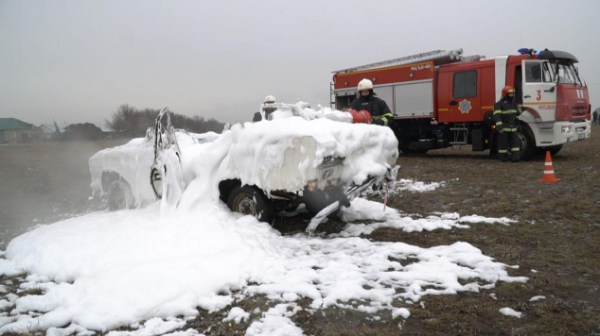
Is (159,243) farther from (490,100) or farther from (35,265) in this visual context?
(490,100)

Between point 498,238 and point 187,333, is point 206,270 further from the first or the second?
point 498,238

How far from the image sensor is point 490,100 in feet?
37.7

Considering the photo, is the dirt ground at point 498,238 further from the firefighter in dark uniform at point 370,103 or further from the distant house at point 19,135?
the distant house at point 19,135

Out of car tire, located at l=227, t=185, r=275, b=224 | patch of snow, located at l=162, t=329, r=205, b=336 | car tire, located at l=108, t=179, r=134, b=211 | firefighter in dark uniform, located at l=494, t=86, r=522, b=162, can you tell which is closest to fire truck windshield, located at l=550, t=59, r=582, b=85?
firefighter in dark uniform, located at l=494, t=86, r=522, b=162

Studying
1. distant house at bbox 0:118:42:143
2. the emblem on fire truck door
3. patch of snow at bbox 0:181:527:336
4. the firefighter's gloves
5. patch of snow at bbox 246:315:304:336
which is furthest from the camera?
distant house at bbox 0:118:42:143

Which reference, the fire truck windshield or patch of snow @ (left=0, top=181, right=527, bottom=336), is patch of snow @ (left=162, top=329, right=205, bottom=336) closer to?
patch of snow @ (left=0, top=181, right=527, bottom=336)

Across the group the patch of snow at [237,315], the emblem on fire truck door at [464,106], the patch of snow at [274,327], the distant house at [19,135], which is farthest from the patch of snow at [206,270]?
the distant house at [19,135]

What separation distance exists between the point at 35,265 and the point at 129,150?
233cm

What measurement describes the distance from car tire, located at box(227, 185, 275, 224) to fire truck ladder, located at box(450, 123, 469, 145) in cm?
932

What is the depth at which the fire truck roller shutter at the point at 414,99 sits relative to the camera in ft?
42.1

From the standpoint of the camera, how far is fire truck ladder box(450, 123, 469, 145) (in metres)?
12.4

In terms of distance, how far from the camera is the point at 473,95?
11.8 metres

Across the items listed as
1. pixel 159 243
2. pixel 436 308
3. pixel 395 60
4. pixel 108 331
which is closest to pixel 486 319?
pixel 436 308

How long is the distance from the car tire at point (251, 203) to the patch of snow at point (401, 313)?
2184 mm
